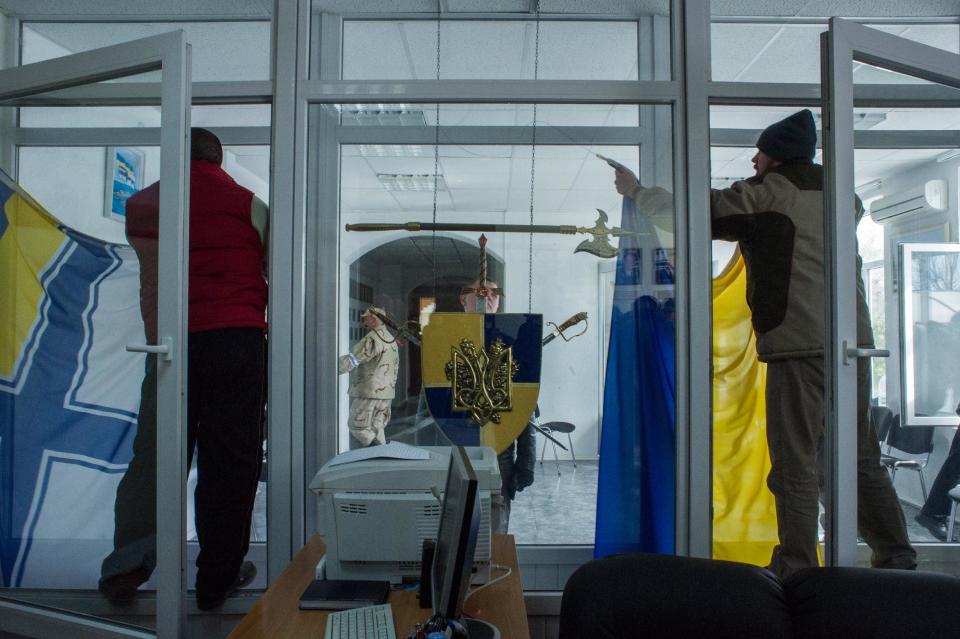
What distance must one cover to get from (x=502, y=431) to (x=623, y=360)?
1.67 ft

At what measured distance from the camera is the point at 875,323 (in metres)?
2.09

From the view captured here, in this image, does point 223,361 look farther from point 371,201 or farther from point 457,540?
point 457,540

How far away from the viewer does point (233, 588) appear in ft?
7.90

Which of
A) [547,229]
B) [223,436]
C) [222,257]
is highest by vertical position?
[547,229]

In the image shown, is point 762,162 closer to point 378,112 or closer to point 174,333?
point 378,112

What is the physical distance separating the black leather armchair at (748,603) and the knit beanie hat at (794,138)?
160 cm

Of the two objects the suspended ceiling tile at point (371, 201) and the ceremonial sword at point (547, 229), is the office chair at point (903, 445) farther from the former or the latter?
the suspended ceiling tile at point (371, 201)

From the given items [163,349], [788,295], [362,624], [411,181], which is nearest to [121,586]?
[163,349]

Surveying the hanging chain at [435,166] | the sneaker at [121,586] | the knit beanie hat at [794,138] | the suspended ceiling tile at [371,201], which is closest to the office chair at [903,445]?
the knit beanie hat at [794,138]

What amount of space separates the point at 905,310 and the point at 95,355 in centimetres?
248

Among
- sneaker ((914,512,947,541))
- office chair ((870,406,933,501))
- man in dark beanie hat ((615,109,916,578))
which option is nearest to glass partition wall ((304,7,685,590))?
man in dark beanie hat ((615,109,916,578))

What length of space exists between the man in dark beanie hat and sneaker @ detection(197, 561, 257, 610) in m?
1.84

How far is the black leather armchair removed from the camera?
1.10 metres

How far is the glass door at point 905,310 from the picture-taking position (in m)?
1.97
